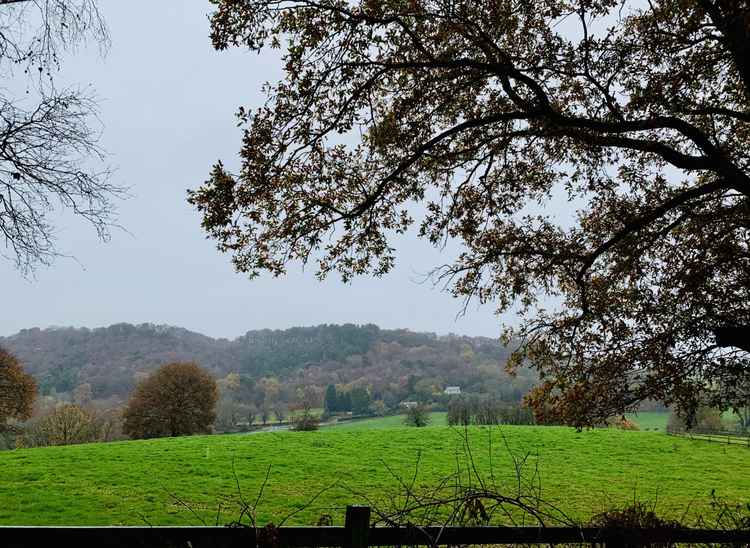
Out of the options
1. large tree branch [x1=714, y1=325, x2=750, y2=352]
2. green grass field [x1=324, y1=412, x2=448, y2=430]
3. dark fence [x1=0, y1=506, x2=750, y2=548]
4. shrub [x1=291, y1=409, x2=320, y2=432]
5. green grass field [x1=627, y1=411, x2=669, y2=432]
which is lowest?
green grass field [x1=324, y1=412, x2=448, y2=430]

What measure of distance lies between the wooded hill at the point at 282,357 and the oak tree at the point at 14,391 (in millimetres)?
9374

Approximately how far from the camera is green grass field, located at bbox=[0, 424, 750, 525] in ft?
39.7

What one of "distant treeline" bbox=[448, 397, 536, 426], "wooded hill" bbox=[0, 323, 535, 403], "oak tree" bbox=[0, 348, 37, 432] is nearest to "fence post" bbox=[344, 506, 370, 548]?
"distant treeline" bbox=[448, 397, 536, 426]

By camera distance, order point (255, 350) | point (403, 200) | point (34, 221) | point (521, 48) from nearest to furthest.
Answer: point (34, 221), point (521, 48), point (403, 200), point (255, 350)

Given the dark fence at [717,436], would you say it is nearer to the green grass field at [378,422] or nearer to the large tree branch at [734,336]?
the green grass field at [378,422]

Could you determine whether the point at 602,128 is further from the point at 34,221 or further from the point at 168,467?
the point at 168,467

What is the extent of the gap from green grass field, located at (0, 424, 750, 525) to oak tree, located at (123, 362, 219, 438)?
7088 millimetres

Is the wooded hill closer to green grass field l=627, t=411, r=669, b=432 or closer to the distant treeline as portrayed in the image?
the distant treeline

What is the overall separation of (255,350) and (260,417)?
1079 cm

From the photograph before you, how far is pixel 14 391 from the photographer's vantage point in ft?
88.4

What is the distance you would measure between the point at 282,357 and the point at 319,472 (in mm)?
38837

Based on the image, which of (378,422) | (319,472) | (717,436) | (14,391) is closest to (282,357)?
(378,422)

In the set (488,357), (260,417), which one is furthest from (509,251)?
(260,417)

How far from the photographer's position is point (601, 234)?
8.23 m
